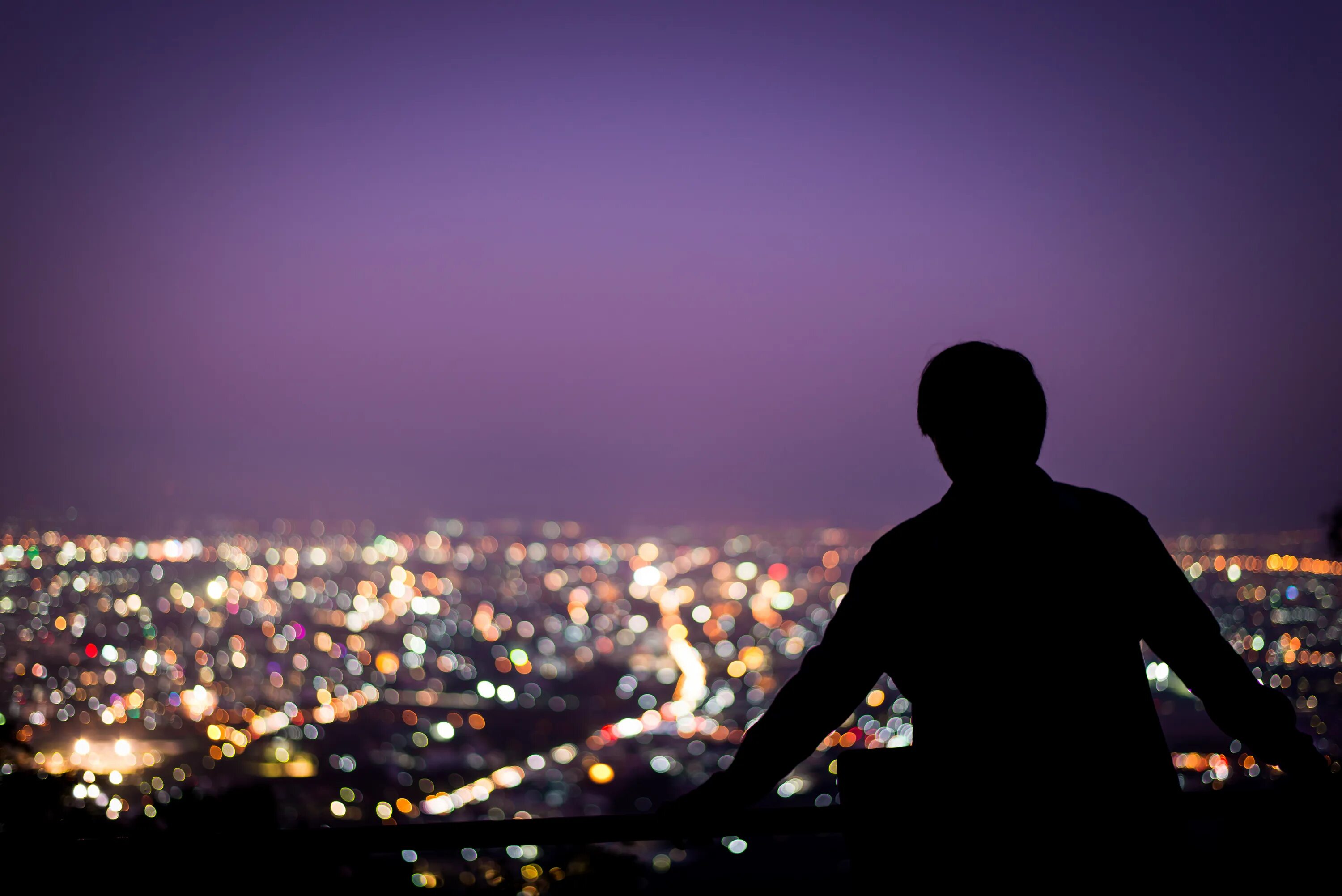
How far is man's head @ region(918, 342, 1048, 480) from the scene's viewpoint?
1305 mm

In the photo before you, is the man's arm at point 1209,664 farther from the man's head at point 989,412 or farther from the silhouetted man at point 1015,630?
the man's head at point 989,412

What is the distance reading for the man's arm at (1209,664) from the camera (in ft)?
4.44

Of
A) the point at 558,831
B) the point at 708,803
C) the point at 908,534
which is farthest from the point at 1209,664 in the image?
the point at 558,831

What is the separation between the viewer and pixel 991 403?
1.30 m

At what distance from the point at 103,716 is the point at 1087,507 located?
13.3 m

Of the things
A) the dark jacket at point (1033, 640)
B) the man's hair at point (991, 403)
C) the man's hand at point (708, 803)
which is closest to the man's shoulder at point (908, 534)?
the dark jacket at point (1033, 640)

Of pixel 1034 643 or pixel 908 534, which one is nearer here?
pixel 1034 643

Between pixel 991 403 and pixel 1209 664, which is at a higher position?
pixel 991 403

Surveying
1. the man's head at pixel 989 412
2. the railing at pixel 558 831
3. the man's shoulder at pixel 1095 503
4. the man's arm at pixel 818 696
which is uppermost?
the man's head at pixel 989 412

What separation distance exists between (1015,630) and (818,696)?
33 centimetres

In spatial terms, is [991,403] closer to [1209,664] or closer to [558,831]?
[1209,664]

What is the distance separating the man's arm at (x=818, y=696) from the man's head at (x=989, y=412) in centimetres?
25

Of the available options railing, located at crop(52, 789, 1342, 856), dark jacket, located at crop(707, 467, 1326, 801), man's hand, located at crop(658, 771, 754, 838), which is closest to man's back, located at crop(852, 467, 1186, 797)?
dark jacket, located at crop(707, 467, 1326, 801)

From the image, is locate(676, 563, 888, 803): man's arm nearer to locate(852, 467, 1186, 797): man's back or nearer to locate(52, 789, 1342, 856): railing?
locate(852, 467, 1186, 797): man's back
